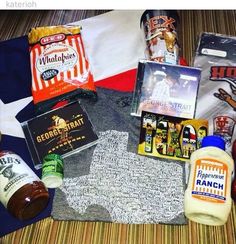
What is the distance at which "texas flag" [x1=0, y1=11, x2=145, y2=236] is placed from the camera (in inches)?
36.5

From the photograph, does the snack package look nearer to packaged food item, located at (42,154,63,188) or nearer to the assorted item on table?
the assorted item on table

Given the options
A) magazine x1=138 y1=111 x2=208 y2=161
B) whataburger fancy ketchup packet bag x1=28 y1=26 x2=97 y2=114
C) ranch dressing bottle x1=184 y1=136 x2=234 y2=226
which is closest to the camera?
ranch dressing bottle x1=184 y1=136 x2=234 y2=226

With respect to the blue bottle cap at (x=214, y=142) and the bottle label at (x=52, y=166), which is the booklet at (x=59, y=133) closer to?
the bottle label at (x=52, y=166)

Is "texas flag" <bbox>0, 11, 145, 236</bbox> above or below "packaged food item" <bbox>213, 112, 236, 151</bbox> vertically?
above

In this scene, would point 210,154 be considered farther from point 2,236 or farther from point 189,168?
point 2,236

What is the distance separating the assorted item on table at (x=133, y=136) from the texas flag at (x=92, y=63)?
0.11ft

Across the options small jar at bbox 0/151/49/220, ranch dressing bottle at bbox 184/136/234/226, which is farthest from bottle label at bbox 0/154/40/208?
ranch dressing bottle at bbox 184/136/234/226

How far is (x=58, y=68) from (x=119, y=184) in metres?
0.33

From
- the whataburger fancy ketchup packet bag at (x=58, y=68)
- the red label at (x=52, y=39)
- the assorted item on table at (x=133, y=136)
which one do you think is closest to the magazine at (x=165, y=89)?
the assorted item on table at (x=133, y=136)

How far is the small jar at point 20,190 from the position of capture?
73 cm

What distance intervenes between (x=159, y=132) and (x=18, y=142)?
12.6 inches

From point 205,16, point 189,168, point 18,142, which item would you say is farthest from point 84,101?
point 205,16

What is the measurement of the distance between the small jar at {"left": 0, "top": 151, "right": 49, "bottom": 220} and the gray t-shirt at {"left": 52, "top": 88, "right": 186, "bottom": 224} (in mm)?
50

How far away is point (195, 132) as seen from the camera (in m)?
0.84
